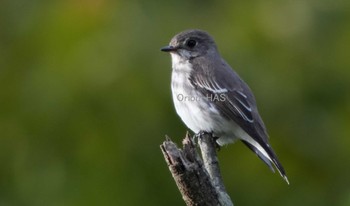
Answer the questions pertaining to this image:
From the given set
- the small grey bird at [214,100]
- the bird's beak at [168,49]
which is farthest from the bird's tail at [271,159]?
the bird's beak at [168,49]

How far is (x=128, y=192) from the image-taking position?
9.77 meters

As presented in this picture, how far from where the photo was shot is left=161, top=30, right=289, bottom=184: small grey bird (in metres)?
8.69

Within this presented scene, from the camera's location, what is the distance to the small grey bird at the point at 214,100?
8688mm

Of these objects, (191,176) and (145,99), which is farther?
(145,99)

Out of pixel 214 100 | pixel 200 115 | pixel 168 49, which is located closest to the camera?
pixel 200 115

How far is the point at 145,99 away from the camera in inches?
382

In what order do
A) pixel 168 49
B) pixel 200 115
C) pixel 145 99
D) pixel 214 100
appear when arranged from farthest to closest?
pixel 145 99, pixel 168 49, pixel 214 100, pixel 200 115

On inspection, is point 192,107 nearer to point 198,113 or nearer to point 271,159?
point 198,113

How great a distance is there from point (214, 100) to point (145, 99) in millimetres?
1056

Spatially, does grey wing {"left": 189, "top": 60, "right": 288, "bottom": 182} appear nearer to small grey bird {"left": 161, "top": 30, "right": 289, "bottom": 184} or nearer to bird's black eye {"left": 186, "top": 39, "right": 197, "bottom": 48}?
small grey bird {"left": 161, "top": 30, "right": 289, "bottom": 184}

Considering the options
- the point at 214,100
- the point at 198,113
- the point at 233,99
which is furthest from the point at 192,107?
the point at 233,99

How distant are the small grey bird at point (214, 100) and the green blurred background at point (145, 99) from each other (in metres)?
0.59

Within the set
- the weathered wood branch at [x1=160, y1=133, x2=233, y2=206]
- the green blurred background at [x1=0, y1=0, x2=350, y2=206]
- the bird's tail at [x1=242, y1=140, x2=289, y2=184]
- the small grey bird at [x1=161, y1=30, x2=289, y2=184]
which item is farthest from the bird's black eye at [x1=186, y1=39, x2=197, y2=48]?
the weathered wood branch at [x1=160, y1=133, x2=233, y2=206]

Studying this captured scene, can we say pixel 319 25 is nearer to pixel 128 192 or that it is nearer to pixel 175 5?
pixel 175 5
